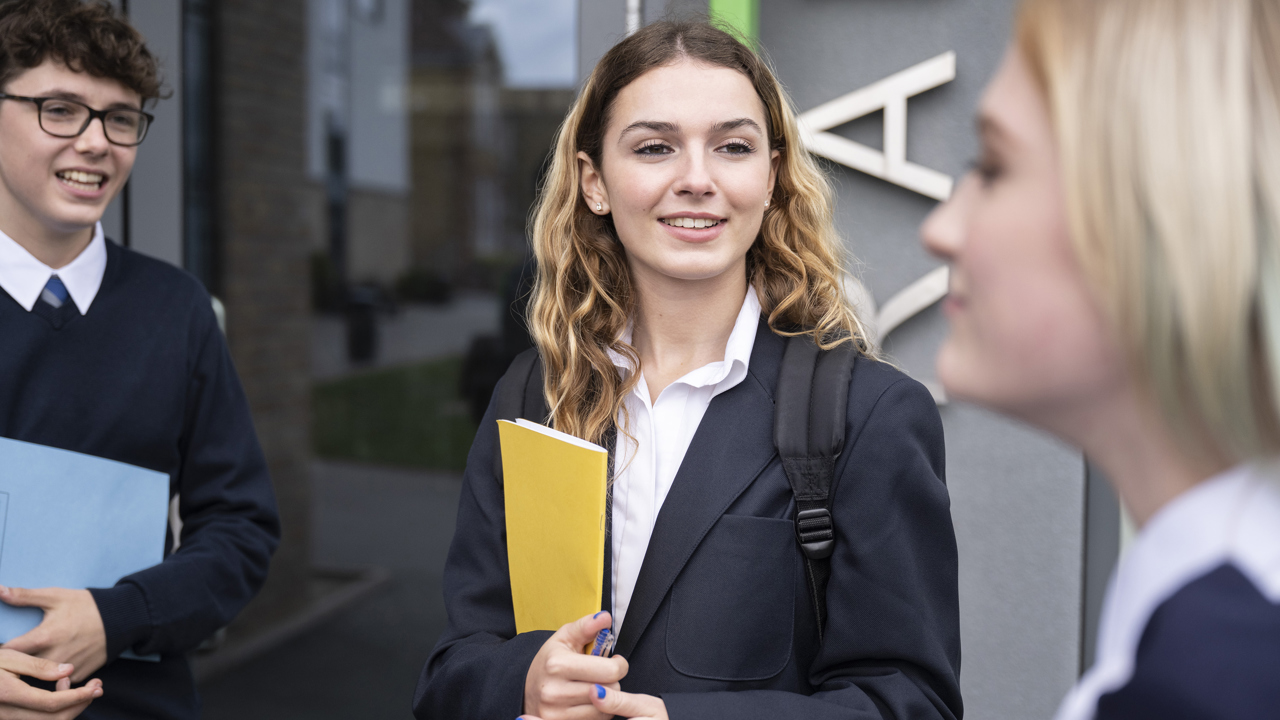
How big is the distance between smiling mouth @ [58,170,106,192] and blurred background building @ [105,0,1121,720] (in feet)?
2.81

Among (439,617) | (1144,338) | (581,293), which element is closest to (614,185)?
(581,293)

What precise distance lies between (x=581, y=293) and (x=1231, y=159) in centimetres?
126

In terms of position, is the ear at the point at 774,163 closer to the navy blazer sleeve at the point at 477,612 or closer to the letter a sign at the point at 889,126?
the navy blazer sleeve at the point at 477,612

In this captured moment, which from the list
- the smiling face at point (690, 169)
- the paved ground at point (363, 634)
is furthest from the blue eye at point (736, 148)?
the paved ground at point (363, 634)

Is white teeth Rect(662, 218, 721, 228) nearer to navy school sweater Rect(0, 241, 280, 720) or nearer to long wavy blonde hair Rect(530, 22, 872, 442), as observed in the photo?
long wavy blonde hair Rect(530, 22, 872, 442)

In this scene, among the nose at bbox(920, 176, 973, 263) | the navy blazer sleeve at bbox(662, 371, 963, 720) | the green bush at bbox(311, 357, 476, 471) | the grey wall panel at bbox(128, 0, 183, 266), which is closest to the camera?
the nose at bbox(920, 176, 973, 263)

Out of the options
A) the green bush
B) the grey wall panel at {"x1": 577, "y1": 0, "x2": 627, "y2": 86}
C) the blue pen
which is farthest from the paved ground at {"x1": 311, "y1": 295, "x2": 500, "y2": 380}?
the blue pen

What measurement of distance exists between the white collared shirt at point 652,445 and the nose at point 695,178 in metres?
0.23

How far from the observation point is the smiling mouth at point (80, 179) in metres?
1.84

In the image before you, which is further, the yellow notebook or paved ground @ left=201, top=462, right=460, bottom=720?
paved ground @ left=201, top=462, right=460, bottom=720

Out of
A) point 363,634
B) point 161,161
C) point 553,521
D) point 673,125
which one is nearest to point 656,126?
point 673,125

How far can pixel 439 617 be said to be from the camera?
5.66m

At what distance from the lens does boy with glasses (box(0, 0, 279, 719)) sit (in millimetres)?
1778

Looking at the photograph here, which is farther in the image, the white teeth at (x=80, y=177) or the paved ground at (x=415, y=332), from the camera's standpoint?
the paved ground at (x=415, y=332)
